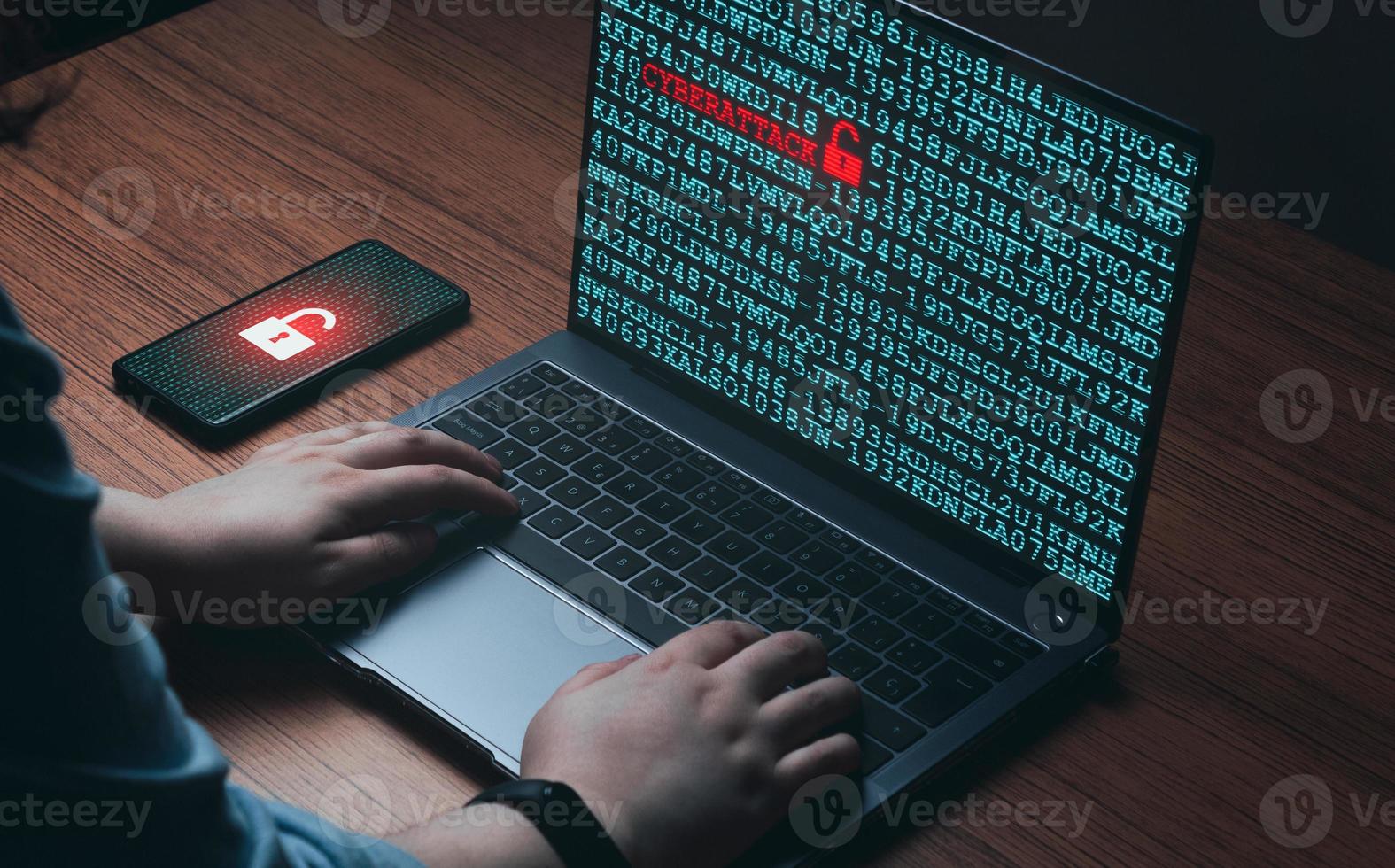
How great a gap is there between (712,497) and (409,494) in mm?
197

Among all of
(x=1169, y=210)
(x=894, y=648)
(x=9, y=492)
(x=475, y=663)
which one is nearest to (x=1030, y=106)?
(x=1169, y=210)

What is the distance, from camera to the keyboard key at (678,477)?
979mm

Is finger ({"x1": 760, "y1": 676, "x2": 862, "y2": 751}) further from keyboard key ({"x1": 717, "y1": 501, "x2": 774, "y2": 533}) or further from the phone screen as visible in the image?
the phone screen

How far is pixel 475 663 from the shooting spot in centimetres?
86

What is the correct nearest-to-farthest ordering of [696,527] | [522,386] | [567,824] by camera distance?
[567,824], [696,527], [522,386]

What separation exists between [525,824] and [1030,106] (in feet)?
1.54

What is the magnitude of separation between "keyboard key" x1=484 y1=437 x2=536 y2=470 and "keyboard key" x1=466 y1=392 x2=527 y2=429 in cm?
2

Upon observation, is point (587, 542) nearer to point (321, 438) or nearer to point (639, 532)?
point (639, 532)

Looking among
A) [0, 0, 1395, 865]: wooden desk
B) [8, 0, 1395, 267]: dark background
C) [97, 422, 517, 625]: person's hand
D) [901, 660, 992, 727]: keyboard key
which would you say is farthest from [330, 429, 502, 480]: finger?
[8, 0, 1395, 267]: dark background

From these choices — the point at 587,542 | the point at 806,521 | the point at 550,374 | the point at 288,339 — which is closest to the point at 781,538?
the point at 806,521

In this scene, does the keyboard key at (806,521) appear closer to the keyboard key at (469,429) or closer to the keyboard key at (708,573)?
the keyboard key at (708,573)

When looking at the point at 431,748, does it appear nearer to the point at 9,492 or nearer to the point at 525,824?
the point at 525,824

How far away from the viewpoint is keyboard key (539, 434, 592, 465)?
3.29 ft

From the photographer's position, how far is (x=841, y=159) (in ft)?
2.95
